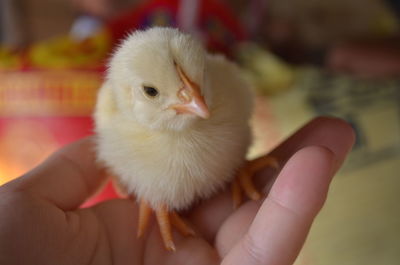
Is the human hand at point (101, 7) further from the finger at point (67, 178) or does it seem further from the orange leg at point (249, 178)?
the orange leg at point (249, 178)

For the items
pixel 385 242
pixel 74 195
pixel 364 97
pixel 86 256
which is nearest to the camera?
pixel 86 256

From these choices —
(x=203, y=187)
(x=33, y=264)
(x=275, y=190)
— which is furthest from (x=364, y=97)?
(x=33, y=264)

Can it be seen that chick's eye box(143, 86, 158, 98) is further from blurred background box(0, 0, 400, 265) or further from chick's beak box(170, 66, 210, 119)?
blurred background box(0, 0, 400, 265)

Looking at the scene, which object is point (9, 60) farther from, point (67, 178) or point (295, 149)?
point (295, 149)

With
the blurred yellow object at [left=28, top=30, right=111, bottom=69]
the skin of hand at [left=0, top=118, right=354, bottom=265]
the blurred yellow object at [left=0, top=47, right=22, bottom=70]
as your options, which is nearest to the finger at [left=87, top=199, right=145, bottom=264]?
the skin of hand at [left=0, top=118, right=354, bottom=265]

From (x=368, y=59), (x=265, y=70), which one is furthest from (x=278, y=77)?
(x=368, y=59)

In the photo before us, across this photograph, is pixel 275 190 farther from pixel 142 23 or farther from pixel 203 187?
pixel 142 23
